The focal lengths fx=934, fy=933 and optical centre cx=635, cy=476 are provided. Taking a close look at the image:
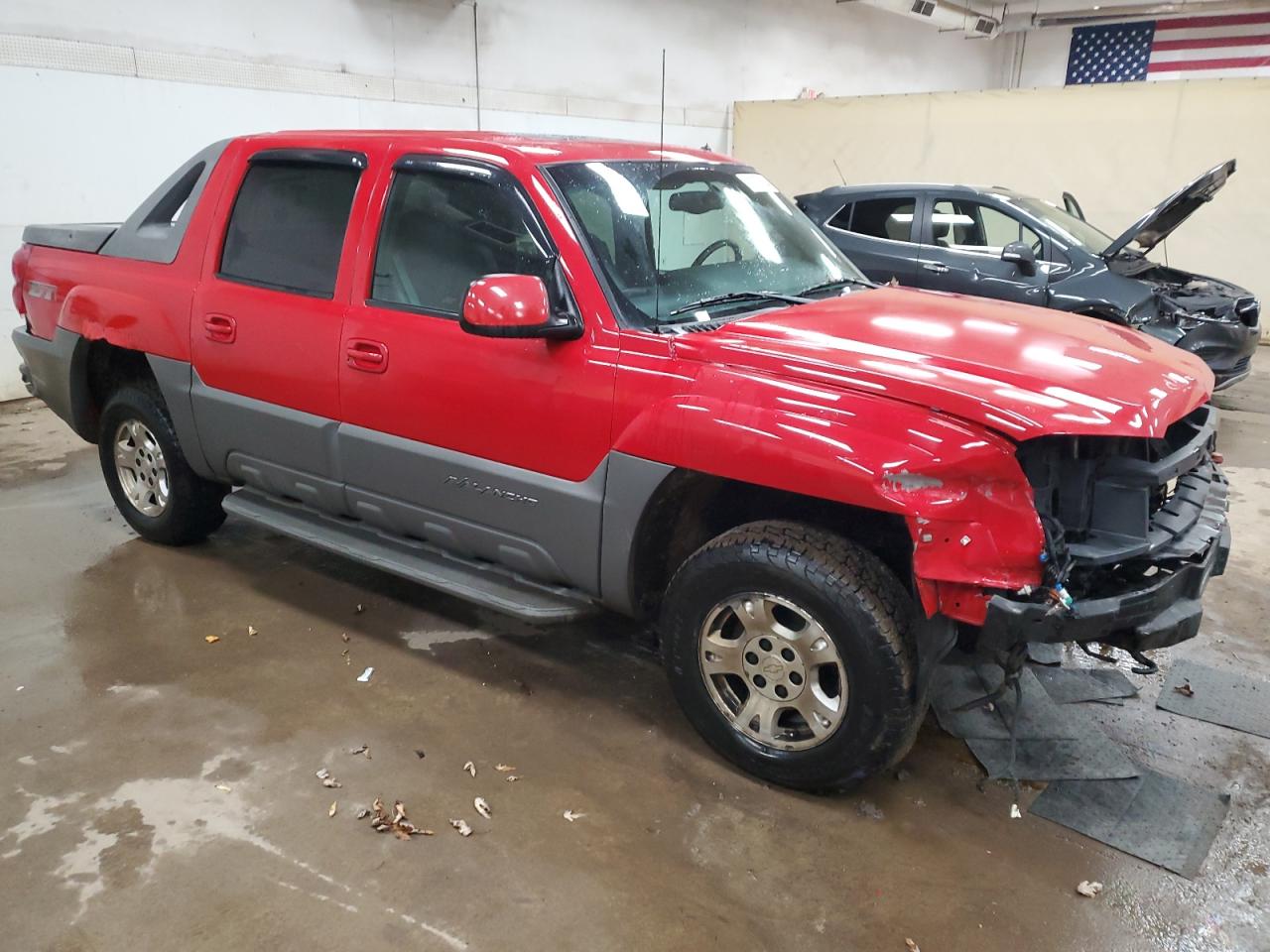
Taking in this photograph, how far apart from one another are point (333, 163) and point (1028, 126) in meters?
10.5

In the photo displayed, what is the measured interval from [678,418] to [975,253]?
5.31 m

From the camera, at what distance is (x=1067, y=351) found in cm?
269

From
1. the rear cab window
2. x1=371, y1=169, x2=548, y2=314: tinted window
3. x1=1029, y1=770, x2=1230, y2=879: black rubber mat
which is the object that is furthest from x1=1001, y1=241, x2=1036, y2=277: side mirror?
the rear cab window

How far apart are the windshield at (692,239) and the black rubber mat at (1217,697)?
193 cm

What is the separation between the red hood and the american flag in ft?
56.4

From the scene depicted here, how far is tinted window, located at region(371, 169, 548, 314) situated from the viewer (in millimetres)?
3059

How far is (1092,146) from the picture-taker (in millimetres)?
11219

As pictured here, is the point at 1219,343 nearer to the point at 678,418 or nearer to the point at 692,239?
the point at 692,239

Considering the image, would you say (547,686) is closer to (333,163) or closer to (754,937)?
(754,937)

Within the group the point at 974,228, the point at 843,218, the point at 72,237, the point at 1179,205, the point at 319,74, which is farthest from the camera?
the point at 319,74

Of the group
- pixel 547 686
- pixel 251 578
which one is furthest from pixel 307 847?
pixel 251 578

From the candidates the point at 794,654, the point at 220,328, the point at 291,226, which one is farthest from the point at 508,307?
the point at 220,328

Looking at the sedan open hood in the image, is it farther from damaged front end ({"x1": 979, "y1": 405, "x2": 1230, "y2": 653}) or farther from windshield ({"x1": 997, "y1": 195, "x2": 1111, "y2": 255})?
damaged front end ({"x1": 979, "y1": 405, "x2": 1230, "y2": 653})

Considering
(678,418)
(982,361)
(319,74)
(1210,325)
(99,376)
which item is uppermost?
(319,74)
